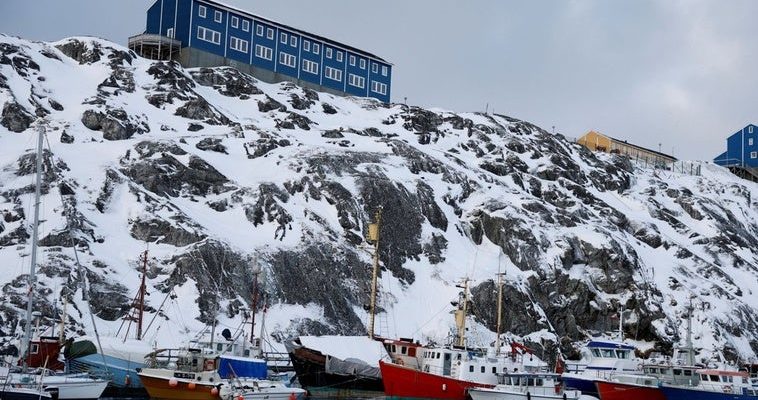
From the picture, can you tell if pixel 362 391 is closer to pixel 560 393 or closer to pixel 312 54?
pixel 560 393

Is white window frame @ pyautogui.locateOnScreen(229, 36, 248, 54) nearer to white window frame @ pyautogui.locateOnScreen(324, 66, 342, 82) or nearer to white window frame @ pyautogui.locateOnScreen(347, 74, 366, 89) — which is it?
white window frame @ pyautogui.locateOnScreen(324, 66, 342, 82)

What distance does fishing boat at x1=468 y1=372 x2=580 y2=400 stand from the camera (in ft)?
181

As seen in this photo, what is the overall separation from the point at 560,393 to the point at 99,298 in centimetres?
3504

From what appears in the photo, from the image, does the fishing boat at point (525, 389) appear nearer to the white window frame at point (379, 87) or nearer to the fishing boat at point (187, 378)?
the fishing boat at point (187, 378)

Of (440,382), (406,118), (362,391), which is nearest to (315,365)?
(362,391)

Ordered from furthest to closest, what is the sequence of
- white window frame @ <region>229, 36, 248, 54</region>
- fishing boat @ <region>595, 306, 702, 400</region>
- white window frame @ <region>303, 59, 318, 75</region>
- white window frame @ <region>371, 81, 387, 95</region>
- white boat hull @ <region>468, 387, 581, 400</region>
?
white window frame @ <region>371, 81, 387, 95</region> < white window frame @ <region>303, 59, 318, 75</region> < white window frame @ <region>229, 36, 248, 54</region> < fishing boat @ <region>595, 306, 702, 400</region> < white boat hull @ <region>468, 387, 581, 400</region>

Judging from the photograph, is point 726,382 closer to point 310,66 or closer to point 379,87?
point 310,66

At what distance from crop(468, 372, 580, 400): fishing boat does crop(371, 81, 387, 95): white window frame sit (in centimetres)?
8506

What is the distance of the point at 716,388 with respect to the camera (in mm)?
60469

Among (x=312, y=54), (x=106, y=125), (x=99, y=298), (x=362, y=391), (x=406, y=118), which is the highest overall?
(x=312, y=54)

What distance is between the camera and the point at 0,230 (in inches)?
2859

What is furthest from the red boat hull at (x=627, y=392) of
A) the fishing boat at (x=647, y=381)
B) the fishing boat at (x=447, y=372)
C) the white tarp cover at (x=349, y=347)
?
the white tarp cover at (x=349, y=347)

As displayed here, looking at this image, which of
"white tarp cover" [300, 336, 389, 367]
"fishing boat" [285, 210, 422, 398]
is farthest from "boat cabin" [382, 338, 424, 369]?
"white tarp cover" [300, 336, 389, 367]

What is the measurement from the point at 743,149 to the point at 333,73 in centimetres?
7193
